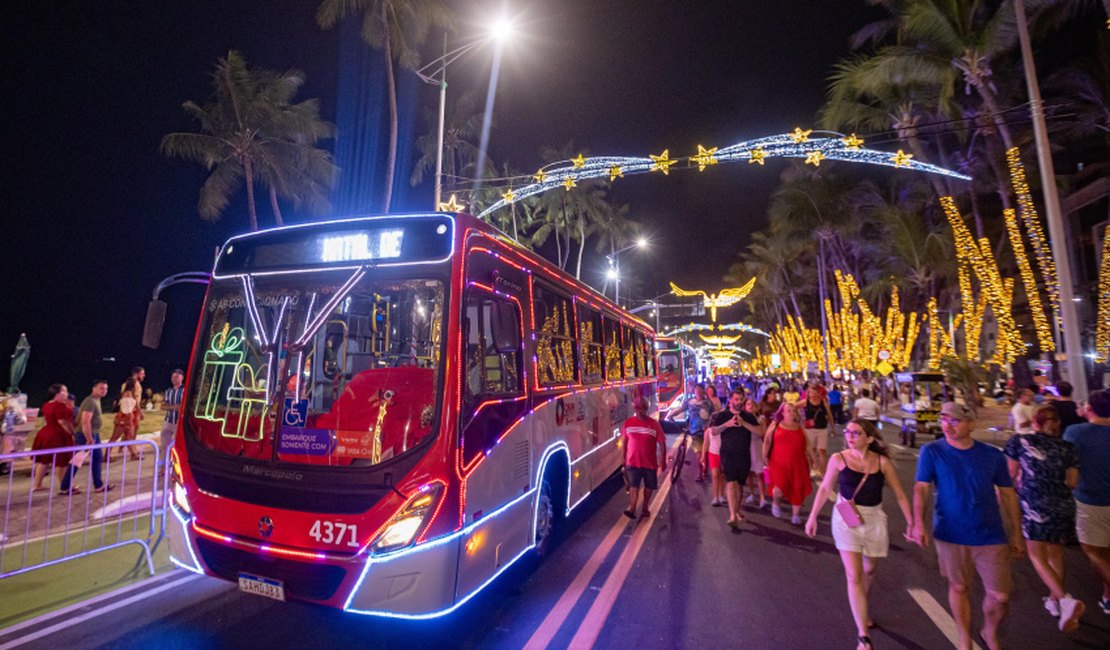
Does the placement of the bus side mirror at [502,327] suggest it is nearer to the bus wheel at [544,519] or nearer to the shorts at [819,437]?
the bus wheel at [544,519]

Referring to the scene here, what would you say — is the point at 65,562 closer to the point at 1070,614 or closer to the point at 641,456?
the point at 641,456

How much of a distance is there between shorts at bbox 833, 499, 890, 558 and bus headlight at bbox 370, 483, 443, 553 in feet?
10.1

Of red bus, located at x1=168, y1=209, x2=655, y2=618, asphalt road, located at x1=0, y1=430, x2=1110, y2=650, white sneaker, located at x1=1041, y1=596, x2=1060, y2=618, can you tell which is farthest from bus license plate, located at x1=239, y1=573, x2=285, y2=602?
white sneaker, located at x1=1041, y1=596, x2=1060, y2=618

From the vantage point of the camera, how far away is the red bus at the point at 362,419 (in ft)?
12.6

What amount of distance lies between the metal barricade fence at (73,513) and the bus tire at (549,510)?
151 inches

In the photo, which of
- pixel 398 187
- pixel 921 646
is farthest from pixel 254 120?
pixel 921 646

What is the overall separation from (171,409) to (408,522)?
8.51 meters

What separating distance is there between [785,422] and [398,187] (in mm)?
24951

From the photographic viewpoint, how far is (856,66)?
20344 millimetres

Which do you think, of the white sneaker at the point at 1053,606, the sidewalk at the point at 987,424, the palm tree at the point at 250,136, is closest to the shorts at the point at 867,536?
the white sneaker at the point at 1053,606

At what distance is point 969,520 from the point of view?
391 centimetres

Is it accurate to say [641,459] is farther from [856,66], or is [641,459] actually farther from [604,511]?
[856,66]

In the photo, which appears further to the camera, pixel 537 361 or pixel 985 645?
pixel 537 361

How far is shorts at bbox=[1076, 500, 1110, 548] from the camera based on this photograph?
4789 millimetres
